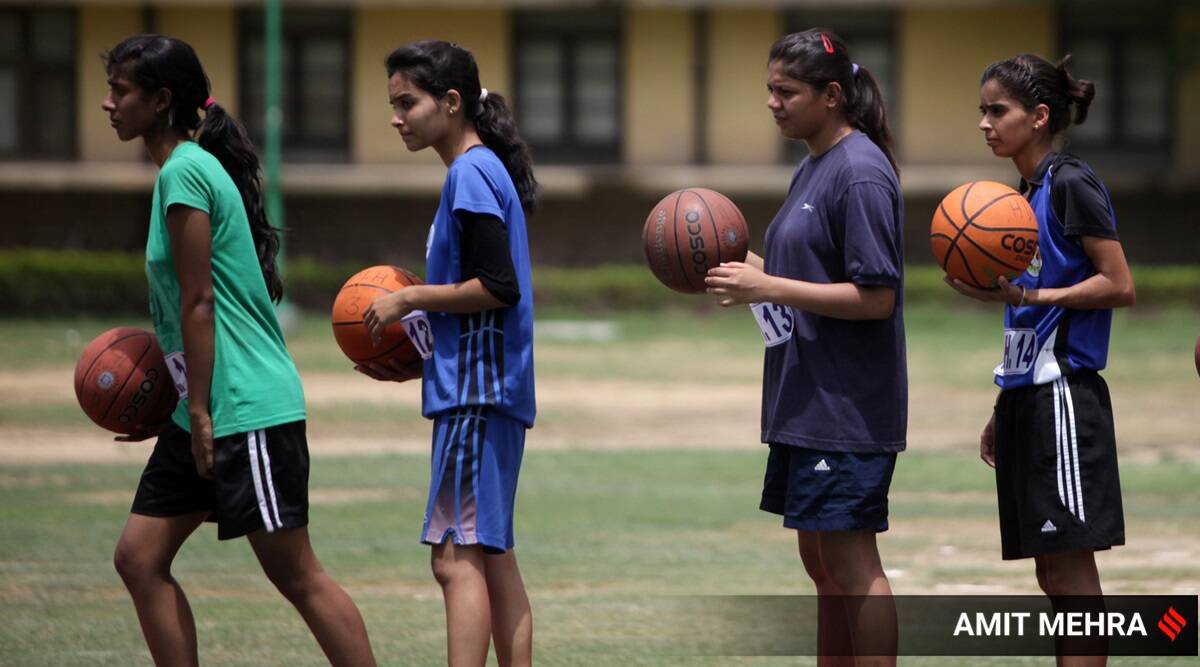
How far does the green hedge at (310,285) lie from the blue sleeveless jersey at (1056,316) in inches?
906

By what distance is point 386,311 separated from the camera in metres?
5.60

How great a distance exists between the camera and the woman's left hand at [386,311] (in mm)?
5586

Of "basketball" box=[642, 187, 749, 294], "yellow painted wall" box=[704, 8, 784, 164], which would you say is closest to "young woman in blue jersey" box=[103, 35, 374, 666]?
"basketball" box=[642, 187, 749, 294]

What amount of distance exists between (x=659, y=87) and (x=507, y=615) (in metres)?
26.5

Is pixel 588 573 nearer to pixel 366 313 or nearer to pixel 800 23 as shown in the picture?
pixel 366 313

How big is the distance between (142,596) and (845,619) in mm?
2278

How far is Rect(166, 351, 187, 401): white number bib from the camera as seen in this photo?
5.56 meters

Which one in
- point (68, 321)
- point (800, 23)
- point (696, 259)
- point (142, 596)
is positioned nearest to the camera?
point (142, 596)

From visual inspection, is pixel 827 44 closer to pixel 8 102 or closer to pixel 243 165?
pixel 243 165

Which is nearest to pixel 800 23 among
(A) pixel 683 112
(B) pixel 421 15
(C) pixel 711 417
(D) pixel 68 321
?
(A) pixel 683 112

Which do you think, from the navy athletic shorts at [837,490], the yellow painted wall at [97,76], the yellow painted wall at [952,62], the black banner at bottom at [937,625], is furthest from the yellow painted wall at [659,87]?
the navy athletic shorts at [837,490]

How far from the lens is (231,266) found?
18.0 ft

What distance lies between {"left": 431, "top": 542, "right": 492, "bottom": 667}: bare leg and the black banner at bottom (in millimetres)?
1162

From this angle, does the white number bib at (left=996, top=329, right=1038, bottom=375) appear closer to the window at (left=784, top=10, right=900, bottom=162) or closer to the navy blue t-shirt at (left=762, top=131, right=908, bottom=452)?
the navy blue t-shirt at (left=762, top=131, right=908, bottom=452)
